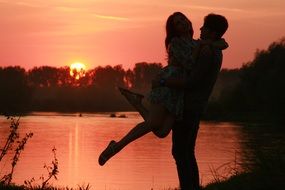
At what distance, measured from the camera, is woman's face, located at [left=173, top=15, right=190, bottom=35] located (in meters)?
5.86

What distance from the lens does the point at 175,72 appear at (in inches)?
231

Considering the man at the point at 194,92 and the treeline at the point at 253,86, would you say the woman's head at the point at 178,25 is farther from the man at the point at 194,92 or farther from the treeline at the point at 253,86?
the treeline at the point at 253,86

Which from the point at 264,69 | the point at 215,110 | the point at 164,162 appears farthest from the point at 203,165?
the point at 215,110

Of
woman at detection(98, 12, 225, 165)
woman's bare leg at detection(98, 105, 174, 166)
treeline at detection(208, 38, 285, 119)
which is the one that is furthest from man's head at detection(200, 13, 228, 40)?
treeline at detection(208, 38, 285, 119)

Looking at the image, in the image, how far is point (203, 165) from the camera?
23.3 meters

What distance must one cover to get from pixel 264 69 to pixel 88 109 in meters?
50.7

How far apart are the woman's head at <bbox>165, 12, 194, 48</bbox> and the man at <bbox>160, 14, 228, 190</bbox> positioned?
0.55 ft

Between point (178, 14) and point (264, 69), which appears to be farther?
point (264, 69)

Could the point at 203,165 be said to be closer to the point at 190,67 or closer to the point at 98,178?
the point at 98,178

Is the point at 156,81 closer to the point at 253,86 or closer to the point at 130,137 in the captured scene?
the point at 130,137

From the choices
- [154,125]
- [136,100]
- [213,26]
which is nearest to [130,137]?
[154,125]

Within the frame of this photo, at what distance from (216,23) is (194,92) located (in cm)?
65

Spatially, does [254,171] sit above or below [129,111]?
below

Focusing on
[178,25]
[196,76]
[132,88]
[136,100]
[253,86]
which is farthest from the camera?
[132,88]
